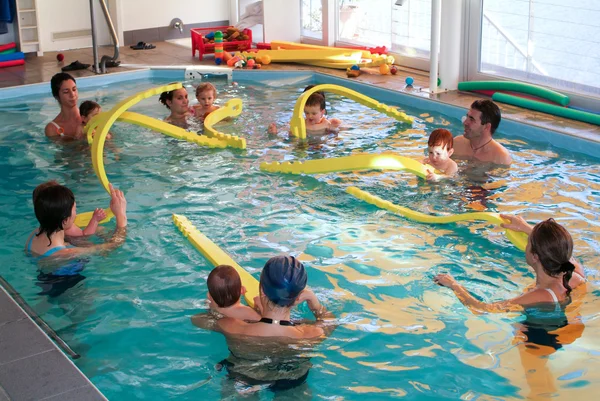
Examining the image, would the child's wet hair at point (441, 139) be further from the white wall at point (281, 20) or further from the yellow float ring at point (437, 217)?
the white wall at point (281, 20)

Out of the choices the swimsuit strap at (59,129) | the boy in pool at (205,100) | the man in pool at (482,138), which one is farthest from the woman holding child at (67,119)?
the man in pool at (482,138)

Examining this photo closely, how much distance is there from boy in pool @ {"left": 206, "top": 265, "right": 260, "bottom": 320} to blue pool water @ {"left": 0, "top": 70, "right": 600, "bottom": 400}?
0.31 meters

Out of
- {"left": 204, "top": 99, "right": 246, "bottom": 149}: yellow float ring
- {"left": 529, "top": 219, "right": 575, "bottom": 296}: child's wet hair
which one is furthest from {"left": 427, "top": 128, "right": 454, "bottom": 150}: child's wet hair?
{"left": 529, "top": 219, "right": 575, "bottom": 296}: child's wet hair

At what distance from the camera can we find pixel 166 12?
14492mm

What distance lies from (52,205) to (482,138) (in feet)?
13.0

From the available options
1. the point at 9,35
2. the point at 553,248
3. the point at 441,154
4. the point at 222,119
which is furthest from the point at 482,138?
the point at 9,35

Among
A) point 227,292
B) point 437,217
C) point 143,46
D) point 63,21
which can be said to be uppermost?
point 63,21

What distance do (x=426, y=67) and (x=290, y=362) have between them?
26.3ft

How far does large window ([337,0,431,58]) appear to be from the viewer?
11078mm

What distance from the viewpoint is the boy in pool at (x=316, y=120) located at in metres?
8.01

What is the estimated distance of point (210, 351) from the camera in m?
4.16

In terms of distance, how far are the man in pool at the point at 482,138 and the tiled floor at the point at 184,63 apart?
1.23m

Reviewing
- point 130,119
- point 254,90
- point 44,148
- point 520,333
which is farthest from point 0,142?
point 520,333

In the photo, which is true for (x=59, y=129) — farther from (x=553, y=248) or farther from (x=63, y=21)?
(x=63, y=21)
